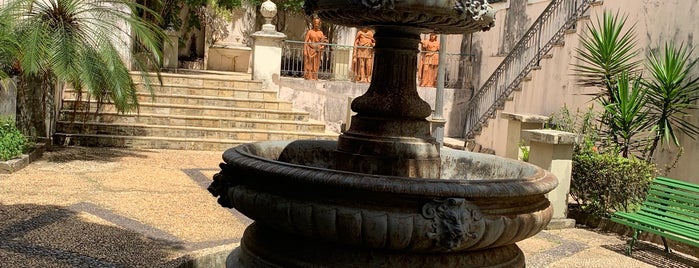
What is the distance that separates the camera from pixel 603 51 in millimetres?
9852

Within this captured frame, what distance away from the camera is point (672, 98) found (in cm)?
894

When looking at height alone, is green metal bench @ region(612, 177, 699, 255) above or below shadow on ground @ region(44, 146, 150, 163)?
above

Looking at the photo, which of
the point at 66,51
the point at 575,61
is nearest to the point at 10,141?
the point at 66,51

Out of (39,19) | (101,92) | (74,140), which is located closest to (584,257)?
(101,92)

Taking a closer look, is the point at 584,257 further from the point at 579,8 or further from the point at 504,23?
the point at 504,23

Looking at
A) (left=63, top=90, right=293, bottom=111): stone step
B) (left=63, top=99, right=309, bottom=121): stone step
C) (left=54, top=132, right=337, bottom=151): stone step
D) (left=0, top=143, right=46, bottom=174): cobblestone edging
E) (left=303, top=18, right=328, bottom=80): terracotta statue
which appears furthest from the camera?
(left=303, top=18, right=328, bottom=80): terracotta statue

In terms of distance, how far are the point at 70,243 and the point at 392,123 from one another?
3140 mm

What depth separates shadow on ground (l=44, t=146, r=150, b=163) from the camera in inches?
405

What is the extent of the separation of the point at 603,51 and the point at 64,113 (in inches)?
353

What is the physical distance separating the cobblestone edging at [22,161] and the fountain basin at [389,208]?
644 cm

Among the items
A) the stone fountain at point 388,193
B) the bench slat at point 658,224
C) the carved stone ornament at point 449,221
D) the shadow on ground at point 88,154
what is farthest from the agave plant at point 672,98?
the shadow on ground at point 88,154

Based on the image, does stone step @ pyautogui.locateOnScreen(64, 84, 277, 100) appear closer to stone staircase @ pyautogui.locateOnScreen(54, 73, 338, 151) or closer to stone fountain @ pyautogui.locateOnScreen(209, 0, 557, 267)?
stone staircase @ pyautogui.locateOnScreen(54, 73, 338, 151)

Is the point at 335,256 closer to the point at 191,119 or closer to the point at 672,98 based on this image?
the point at 672,98

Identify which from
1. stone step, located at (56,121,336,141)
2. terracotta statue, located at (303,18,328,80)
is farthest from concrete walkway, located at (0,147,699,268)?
terracotta statue, located at (303,18,328,80)
